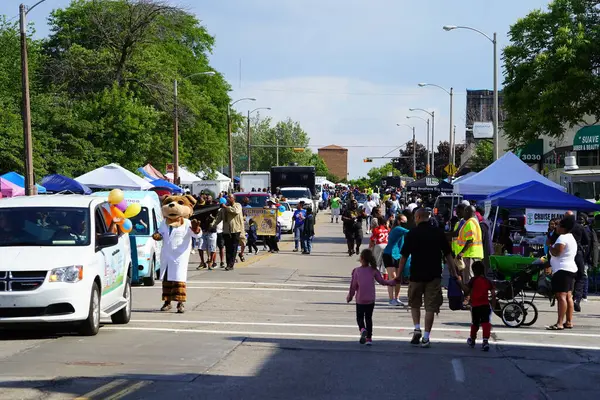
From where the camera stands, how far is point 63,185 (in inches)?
1261

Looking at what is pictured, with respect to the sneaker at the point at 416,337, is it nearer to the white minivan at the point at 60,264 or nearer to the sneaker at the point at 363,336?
the sneaker at the point at 363,336

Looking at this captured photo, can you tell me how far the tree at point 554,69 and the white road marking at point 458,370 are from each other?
1183 inches

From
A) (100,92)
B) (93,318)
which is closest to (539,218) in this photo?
(93,318)

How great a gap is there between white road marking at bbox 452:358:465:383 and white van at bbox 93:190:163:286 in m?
10.1

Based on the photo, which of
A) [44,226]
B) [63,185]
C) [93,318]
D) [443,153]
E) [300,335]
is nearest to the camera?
[93,318]

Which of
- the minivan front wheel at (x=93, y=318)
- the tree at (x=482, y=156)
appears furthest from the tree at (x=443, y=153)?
the minivan front wheel at (x=93, y=318)

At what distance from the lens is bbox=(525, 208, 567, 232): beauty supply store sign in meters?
24.0

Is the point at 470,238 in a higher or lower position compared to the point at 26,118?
lower

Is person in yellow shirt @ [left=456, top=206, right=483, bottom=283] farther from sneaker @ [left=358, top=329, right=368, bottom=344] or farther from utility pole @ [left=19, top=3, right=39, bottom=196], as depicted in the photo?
utility pole @ [left=19, top=3, right=39, bottom=196]

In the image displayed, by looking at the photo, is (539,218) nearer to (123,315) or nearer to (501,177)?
(501,177)

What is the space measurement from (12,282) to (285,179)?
47272 millimetres

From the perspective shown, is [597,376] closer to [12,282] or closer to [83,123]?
[12,282]

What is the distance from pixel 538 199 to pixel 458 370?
40.8 ft

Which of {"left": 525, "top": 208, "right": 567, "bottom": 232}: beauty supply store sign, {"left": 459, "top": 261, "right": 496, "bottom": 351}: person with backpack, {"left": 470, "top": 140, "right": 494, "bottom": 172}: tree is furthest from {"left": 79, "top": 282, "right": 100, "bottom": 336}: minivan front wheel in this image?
{"left": 470, "top": 140, "right": 494, "bottom": 172}: tree
